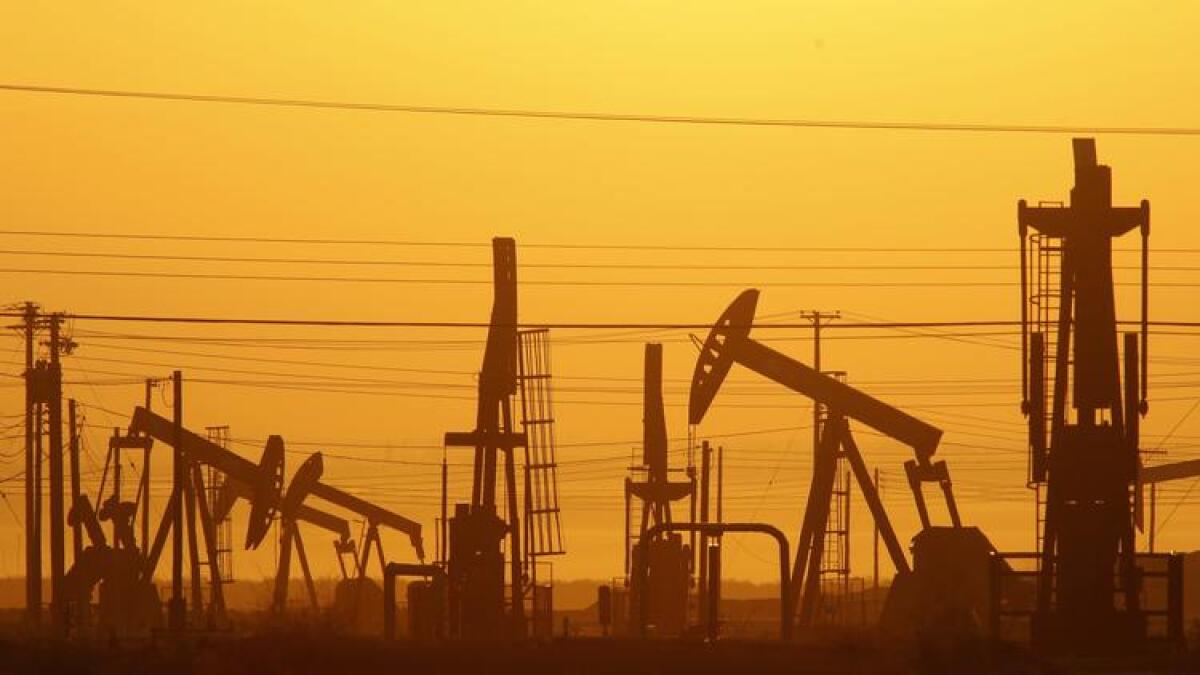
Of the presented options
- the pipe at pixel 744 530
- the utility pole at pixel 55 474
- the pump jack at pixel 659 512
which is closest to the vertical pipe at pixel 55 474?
the utility pole at pixel 55 474

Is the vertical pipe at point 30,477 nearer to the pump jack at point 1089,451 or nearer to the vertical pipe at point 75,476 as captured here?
the vertical pipe at point 75,476

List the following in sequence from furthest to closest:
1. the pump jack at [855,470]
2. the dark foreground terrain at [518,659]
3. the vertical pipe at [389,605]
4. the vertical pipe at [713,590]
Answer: the pump jack at [855,470], the vertical pipe at [389,605], the vertical pipe at [713,590], the dark foreground terrain at [518,659]

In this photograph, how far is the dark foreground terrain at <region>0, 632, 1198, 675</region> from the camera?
20.4 m

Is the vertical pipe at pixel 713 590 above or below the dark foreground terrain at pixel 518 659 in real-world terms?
above

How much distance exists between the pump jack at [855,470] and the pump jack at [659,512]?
1.71 meters

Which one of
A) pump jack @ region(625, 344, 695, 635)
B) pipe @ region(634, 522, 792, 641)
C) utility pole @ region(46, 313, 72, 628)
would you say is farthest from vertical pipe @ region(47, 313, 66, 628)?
pipe @ region(634, 522, 792, 641)

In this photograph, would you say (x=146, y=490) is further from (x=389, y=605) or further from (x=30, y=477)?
(x=389, y=605)

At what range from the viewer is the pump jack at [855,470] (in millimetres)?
33812

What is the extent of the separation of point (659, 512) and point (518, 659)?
52.7ft

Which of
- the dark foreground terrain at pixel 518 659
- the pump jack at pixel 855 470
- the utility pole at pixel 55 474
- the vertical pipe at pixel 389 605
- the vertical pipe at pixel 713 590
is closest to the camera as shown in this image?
the dark foreground terrain at pixel 518 659

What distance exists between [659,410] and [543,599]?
10.7ft

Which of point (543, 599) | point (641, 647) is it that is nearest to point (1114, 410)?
point (641, 647)

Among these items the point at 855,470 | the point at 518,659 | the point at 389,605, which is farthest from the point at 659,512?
the point at 518,659

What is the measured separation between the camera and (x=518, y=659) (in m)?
21.0
